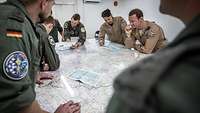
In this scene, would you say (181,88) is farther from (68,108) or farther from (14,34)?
(68,108)

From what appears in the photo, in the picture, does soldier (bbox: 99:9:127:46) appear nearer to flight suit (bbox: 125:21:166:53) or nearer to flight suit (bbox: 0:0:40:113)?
flight suit (bbox: 125:21:166:53)

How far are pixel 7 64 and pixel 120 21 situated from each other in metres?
3.29

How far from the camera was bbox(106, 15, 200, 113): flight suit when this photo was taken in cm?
32

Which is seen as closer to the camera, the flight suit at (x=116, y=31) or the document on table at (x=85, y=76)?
the document on table at (x=85, y=76)

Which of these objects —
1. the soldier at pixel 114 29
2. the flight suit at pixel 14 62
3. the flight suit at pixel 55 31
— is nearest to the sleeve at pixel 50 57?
the flight suit at pixel 14 62

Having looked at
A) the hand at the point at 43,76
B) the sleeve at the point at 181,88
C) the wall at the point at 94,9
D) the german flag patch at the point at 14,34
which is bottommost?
the hand at the point at 43,76

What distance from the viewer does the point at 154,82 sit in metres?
0.34

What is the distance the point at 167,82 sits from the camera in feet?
1.11

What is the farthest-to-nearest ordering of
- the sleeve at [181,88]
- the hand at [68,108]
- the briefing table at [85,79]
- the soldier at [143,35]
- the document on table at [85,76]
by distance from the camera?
the soldier at [143,35]
the document on table at [85,76]
the briefing table at [85,79]
the hand at [68,108]
the sleeve at [181,88]

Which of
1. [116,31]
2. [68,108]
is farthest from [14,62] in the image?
[116,31]

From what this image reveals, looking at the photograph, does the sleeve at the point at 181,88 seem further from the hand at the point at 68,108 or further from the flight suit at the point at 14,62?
the hand at the point at 68,108

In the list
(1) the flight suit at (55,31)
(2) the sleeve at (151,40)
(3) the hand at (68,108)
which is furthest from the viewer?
(1) the flight suit at (55,31)

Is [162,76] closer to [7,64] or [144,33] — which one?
[7,64]

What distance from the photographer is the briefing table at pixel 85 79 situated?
1.62 metres
